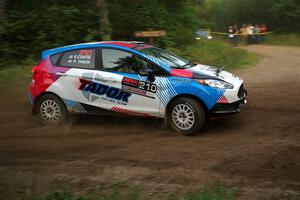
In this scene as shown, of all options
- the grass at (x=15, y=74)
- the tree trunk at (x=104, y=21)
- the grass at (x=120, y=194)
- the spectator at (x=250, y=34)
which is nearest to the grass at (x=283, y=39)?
the spectator at (x=250, y=34)

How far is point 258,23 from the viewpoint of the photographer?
35031 mm

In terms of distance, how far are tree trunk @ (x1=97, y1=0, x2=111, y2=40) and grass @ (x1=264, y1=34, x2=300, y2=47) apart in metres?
16.2

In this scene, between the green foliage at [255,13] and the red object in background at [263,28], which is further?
the red object in background at [263,28]

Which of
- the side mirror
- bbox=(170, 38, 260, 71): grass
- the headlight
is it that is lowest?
the headlight

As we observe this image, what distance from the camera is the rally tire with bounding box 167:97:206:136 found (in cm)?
831

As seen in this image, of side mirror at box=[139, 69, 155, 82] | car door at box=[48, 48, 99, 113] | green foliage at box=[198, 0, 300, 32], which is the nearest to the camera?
side mirror at box=[139, 69, 155, 82]

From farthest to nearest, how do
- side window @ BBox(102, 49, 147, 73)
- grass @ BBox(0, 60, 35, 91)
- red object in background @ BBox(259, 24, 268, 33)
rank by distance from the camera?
red object in background @ BBox(259, 24, 268, 33) < grass @ BBox(0, 60, 35, 91) < side window @ BBox(102, 49, 147, 73)

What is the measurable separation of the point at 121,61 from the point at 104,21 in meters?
8.30

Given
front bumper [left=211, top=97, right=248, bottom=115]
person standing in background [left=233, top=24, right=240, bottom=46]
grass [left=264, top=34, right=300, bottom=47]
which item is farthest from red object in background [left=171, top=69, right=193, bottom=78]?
person standing in background [left=233, top=24, right=240, bottom=46]

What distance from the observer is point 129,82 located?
8.75 metres

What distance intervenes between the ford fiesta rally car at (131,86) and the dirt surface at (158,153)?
17.5 inches

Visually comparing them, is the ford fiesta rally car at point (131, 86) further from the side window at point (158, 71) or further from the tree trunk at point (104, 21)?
the tree trunk at point (104, 21)

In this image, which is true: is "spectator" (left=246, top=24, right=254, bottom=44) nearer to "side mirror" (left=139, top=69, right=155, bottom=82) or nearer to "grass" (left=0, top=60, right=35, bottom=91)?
"grass" (left=0, top=60, right=35, bottom=91)

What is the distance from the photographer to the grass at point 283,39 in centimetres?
2960
